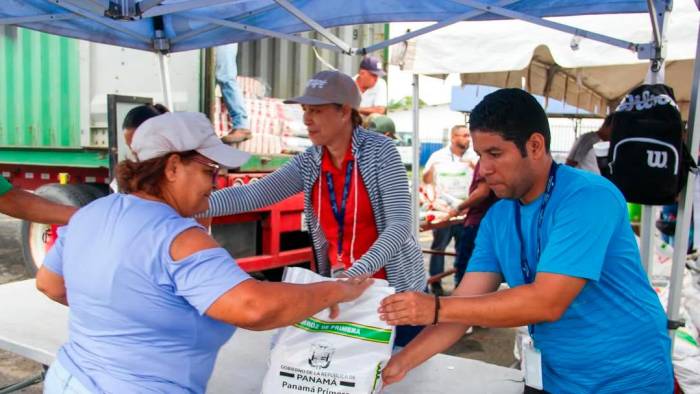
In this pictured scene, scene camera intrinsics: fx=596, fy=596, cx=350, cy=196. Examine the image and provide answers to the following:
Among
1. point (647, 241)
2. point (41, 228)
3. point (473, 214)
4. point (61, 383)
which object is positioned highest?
point (647, 241)

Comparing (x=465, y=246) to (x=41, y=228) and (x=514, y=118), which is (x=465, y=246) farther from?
(x=41, y=228)

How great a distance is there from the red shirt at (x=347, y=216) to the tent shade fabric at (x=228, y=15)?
101cm

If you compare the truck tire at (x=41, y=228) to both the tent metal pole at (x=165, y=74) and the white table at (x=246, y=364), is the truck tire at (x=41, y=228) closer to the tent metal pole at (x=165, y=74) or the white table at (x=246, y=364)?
the tent metal pole at (x=165, y=74)

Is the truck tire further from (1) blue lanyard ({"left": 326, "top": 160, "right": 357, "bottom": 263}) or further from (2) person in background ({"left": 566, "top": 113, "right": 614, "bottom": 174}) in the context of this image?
(2) person in background ({"left": 566, "top": 113, "right": 614, "bottom": 174})

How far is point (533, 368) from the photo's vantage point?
1.56m

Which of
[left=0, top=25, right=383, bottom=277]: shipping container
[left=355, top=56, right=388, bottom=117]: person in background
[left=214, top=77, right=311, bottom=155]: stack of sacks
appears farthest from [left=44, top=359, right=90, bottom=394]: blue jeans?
[left=355, top=56, right=388, bottom=117]: person in background

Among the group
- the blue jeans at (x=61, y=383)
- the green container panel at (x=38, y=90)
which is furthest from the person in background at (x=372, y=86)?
the blue jeans at (x=61, y=383)

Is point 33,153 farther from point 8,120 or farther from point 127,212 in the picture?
point 127,212

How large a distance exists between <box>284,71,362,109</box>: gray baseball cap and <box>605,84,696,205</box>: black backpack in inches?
48.3

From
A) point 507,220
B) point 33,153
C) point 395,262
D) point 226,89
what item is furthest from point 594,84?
point 33,153

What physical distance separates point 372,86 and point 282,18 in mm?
2605

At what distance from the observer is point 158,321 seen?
1.35 m

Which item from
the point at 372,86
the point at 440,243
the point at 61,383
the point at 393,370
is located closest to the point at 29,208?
the point at 61,383

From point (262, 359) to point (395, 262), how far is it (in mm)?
644
